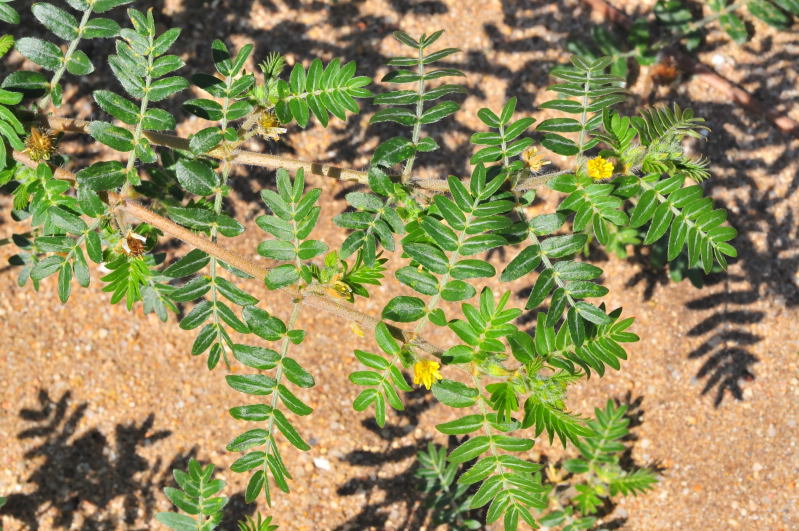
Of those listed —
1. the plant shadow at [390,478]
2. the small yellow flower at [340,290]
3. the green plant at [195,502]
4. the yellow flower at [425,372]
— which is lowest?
the plant shadow at [390,478]

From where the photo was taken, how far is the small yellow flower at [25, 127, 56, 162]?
2045mm

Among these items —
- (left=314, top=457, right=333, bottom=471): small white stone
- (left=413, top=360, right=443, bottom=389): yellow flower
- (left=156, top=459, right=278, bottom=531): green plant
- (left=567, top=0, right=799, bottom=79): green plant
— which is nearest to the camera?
(left=413, top=360, right=443, bottom=389): yellow flower

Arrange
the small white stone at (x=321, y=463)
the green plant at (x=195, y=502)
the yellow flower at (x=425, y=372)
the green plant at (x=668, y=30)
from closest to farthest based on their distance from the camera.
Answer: the yellow flower at (x=425, y=372), the green plant at (x=195, y=502), the small white stone at (x=321, y=463), the green plant at (x=668, y=30)

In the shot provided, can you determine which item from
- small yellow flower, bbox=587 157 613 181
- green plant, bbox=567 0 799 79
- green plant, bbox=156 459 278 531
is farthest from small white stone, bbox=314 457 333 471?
green plant, bbox=567 0 799 79

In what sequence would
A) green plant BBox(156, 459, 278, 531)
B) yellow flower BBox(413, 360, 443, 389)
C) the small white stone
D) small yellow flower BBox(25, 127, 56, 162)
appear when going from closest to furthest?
yellow flower BBox(413, 360, 443, 389) → small yellow flower BBox(25, 127, 56, 162) → green plant BBox(156, 459, 278, 531) → the small white stone

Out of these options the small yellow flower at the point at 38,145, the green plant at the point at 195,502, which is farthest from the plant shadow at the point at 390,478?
the small yellow flower at the point at 38,145

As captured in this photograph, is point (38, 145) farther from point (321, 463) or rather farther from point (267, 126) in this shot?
point (321, 463)

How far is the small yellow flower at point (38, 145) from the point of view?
2.04 metres

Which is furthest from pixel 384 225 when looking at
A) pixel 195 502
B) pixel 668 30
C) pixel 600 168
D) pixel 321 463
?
pixel 668 30

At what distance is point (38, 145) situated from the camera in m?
2.05

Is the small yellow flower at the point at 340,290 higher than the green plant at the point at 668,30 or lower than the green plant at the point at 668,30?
lower

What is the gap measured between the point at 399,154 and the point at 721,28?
98.9 inches

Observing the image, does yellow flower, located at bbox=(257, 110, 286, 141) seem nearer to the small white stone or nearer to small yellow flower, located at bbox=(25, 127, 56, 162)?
small yellow flower, located at bbox=(25, 127, 56, 162)

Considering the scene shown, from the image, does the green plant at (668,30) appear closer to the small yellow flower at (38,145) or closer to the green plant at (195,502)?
the small yellow flower at (38,145)
